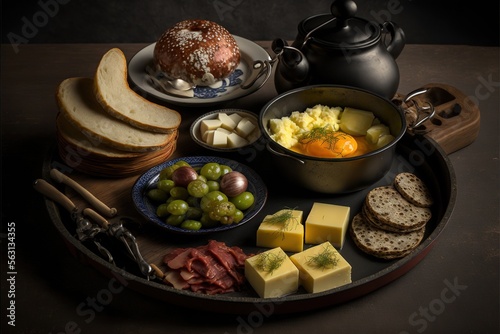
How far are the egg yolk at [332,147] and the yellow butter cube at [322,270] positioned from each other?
0.50 m

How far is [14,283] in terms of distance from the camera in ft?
7.47

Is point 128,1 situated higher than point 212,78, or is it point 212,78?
point 212,78

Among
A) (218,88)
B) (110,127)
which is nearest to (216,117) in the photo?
(218,88)

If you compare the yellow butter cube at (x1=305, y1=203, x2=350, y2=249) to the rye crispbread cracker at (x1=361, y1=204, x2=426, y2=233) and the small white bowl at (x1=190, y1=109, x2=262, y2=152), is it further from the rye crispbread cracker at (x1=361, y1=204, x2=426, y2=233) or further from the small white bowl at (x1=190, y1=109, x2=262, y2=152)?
the small white bowl at (x1=190, y1=109, x2=262, y2=152)

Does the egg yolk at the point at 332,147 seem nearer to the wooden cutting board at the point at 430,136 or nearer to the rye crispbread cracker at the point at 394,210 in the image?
the rye crispbread cracker at the point at 394,210

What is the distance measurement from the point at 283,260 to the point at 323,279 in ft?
0.46

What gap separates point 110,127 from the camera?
2680 millimetres

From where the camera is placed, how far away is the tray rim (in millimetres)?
2061

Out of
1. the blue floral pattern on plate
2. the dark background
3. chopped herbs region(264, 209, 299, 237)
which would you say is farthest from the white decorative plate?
the dark background

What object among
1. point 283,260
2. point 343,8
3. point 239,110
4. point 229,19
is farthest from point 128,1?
point 283,260

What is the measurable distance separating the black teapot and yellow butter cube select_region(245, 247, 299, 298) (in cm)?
95

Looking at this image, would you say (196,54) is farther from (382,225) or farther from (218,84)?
(382,225)

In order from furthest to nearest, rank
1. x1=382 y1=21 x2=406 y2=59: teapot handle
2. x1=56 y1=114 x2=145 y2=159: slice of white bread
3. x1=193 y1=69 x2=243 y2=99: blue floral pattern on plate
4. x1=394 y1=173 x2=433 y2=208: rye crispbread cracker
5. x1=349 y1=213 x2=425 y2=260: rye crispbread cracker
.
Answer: x1=193 y1=69 x2=243 y2=99: blue floral pattern on plate < x1=382 y1=21 x2=406 y2=59: teapot handle < x1=56 y1=114 x2=145 y2=159: slice of white bread < x1=394 y1=173 x2=433 y2=208: rye crispbread cracker < x1=349 y1=213 x2=425 y2=260: rye crispbread cracker

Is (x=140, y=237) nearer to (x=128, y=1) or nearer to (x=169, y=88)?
(x=169, y=88)
